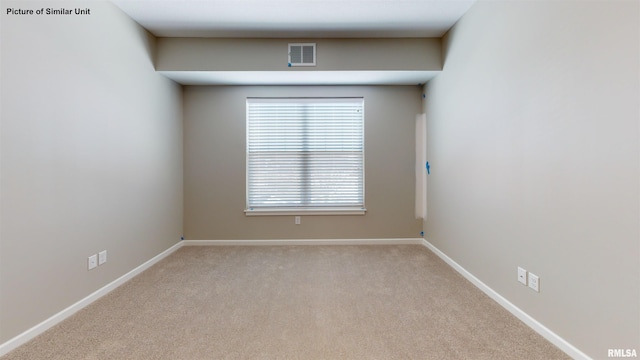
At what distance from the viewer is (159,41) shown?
10.9ft

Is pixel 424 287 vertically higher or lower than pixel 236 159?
lower

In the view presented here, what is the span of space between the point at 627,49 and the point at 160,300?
354cm

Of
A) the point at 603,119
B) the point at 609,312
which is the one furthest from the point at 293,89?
the point at 609,312

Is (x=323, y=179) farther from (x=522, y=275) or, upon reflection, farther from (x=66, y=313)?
(x=66, y=313)

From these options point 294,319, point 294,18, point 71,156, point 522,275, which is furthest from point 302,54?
point 522,275

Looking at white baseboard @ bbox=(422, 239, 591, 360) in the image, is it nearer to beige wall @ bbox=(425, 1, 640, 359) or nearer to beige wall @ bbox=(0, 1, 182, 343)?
beige wall @ bbox=(425, 1, 640, 359)

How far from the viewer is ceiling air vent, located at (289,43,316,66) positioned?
3.36 metres

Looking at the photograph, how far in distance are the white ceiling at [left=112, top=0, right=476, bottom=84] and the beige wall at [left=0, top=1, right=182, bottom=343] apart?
37 cm

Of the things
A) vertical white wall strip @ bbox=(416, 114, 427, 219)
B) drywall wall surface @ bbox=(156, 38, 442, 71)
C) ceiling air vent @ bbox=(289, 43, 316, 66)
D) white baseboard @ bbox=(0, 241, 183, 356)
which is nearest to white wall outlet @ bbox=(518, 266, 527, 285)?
vertical white wall strip @ bbox=(416, 114, 427, 219)

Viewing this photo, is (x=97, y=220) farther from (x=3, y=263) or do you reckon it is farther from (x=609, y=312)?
(x=609, y=312)

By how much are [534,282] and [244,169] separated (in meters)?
3.49

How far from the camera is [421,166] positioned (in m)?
4.02

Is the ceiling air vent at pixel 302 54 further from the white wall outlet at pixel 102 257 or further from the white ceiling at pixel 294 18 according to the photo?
the white wall outlet at pixel 102 257

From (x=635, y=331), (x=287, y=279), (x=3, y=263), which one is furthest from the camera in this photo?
(x=287, y=279)
